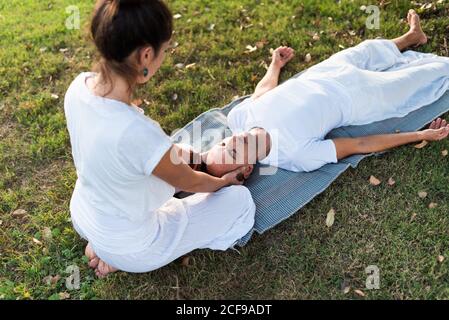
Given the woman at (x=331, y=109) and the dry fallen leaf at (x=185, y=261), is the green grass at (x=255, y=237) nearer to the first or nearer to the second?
the dry fallen leaf at (x=185, y=261)

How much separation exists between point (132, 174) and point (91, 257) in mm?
1113

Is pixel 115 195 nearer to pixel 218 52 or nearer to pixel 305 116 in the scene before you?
pixel 305 116

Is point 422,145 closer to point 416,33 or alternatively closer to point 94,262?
point 416,33

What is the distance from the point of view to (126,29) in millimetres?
2318

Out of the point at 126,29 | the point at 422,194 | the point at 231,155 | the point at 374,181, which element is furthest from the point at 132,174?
the point at 422,194

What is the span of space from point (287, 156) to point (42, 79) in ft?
9.27

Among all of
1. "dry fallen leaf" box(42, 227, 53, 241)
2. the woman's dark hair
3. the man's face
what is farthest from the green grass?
the woman's dark hair

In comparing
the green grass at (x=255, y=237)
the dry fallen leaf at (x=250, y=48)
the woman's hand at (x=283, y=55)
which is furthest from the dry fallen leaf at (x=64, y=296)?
the dry fallen leaf at (x=250, y=48)

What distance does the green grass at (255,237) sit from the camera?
3217 mm

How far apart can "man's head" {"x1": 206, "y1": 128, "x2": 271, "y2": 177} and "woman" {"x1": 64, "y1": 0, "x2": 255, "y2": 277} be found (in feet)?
0.30

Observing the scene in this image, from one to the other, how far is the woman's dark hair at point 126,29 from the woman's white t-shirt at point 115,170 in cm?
21

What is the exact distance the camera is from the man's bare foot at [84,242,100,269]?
134 inches

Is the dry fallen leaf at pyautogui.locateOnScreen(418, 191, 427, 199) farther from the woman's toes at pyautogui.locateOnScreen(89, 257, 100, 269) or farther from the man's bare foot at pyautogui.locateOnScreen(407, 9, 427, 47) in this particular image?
the woman's toes at pyautogui.locateOnScreen(89, 257, 100, 269)

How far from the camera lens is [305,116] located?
142 inches
